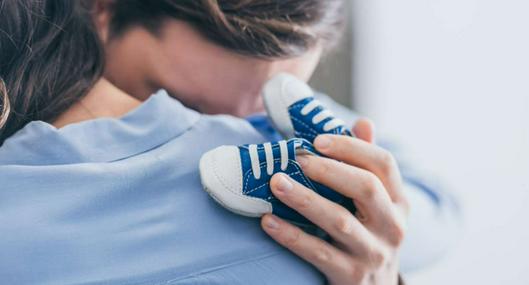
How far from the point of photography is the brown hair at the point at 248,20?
780mm

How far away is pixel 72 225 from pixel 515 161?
3.41 feet

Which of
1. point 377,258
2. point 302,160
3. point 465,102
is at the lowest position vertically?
point 465,102

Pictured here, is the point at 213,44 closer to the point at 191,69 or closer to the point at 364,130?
the point at 191,69

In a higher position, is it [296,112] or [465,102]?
[296,112]

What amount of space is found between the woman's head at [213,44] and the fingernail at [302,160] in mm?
183

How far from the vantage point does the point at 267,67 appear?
2.79 feet

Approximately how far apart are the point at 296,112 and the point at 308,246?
0.55 feet

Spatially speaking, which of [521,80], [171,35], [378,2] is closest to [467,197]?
[521,80]

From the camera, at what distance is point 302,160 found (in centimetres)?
67

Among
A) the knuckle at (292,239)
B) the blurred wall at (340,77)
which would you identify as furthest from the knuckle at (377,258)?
the blurred wall at (340,77)

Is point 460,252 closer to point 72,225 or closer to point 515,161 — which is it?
point 515,161

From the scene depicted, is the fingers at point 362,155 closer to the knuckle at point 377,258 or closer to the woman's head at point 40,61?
the knuckle at point 377,258

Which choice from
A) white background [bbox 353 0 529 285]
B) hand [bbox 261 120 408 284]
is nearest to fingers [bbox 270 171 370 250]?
hand [bbox 261 120 408 284]

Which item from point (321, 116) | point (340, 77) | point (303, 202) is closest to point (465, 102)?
point (340, 77)
